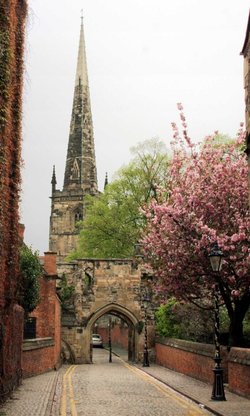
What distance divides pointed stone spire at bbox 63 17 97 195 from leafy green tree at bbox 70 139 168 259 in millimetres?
32092

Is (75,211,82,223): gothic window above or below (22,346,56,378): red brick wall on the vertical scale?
above

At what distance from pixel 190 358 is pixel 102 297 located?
50.6 feet

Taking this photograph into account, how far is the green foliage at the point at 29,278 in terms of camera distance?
2611 cm

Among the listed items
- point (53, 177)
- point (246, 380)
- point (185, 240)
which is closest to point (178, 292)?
point (185, 240)

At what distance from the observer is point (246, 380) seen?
16750 millimetres

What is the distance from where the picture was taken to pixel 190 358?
81.1ft

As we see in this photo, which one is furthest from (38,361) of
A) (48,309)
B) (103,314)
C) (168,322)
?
(103,314)

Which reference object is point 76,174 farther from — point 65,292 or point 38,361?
point 38,361

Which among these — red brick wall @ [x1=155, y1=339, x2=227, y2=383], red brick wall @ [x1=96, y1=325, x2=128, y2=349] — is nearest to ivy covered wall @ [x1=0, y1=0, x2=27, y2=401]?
red brick wall @ [x1=155, y1=339, x2=227, y2=383]

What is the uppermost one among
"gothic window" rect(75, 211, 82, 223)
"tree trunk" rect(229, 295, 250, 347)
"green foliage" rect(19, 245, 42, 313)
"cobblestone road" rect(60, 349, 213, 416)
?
"gothic window" rect(75, 211, 82, 223)

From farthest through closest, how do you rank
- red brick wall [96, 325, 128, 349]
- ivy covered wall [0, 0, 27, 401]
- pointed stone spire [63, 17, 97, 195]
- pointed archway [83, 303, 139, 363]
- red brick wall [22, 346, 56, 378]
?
pointed stone spire [63, 17, 97, 195], red brick wall [96, 325, 128, 349], pointed archway [83, 303, 139, 363], red brick wall [22, 346, 56, 378], ivy covered wall [0, 0, 27, 401]

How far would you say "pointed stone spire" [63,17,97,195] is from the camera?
8150 cm

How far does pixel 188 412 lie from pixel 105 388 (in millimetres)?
6592

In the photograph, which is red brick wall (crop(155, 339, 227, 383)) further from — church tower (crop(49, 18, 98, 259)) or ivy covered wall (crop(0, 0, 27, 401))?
church tower (crop(49, 18, 98, 259))
